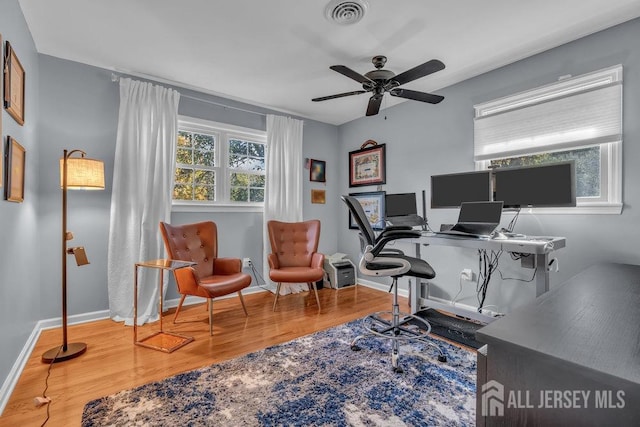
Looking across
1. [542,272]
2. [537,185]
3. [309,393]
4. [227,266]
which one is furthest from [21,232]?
[537,185]

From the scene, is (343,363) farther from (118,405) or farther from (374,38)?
(374,38)

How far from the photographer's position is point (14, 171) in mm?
1885

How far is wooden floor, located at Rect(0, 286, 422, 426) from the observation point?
169cm

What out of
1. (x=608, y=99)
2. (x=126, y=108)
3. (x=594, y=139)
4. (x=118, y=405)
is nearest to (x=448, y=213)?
(x=594, y=139)

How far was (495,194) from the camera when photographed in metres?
2.61

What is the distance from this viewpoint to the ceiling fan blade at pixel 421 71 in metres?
2.14

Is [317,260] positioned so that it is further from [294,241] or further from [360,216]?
[360,216]

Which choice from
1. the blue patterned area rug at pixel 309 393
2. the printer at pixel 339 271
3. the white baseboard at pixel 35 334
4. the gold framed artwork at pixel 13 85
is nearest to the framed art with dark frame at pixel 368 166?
the printer at pixel 339 271

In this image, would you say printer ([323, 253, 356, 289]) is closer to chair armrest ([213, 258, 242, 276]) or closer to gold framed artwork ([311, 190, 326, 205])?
gold framed artwork ([311, 190, 326, 205])

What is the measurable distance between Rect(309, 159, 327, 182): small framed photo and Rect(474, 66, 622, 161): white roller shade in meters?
2.21

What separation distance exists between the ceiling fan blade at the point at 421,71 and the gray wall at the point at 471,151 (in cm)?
71

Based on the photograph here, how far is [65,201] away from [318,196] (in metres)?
3.03

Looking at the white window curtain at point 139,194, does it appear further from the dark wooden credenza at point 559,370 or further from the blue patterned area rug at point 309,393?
the dark wooden credenza at point 559,370

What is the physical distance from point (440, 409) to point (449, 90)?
311 cm
